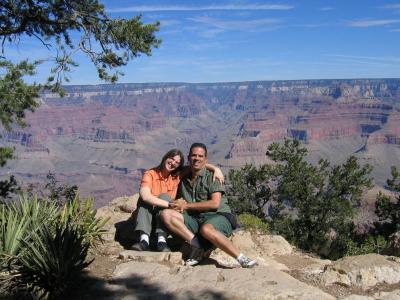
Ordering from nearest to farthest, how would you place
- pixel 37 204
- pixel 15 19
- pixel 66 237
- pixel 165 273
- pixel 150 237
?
pixel 66 237
pixel 165 273
pixel 37 204
pixel 150 237
pixel 15 19

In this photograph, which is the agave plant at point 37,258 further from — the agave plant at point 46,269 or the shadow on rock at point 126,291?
the shadow on rock at point 126,291

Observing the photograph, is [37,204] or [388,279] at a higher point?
[37,204]

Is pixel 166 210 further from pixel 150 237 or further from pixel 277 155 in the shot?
pixel 277 155

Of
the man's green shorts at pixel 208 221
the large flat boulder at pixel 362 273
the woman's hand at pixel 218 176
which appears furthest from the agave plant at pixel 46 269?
the large flat boulder at pixel 362 273

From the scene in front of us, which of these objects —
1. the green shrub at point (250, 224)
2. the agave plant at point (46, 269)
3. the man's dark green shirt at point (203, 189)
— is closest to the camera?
the agave plant at point (46, 269)

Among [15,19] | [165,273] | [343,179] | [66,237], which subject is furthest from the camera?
[343,179]

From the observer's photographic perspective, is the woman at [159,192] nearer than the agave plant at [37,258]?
No

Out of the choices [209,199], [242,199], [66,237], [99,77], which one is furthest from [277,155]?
[66,237]

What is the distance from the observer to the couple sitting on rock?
6.20m

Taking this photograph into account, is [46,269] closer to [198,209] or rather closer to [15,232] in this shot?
[15,232]

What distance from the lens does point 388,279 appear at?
5.62 metres

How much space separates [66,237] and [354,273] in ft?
11.5

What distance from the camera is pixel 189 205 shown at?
21.0 ft

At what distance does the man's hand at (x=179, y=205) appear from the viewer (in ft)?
21.0
